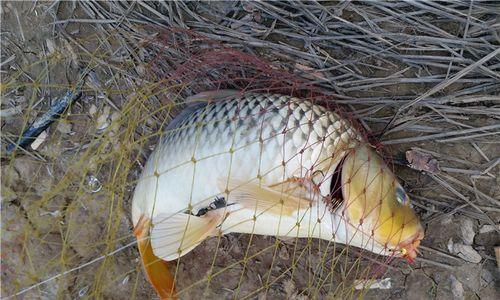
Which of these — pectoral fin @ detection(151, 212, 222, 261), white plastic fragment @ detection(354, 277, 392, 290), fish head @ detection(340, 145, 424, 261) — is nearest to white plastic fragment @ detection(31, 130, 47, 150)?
pectoral fin @ detection(151, 212, 222, 261)

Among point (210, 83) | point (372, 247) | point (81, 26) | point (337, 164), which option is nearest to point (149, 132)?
point (210, 83)

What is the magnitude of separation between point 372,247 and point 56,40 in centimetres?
183

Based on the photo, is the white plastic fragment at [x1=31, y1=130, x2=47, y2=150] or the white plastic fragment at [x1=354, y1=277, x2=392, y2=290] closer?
the white plastic fragment at [x1=354, y1=277, x2=392, y2=290]

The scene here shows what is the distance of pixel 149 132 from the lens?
9.48 ft

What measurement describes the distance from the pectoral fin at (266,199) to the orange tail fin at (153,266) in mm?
460

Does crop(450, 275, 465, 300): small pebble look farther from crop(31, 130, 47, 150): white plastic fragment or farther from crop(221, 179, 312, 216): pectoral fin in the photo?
crop(31, 130, 47, 150): white plastic fragment

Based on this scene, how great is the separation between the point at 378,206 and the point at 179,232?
0.84 metres

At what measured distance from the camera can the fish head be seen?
7.89 ft

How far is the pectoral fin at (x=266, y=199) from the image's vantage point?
7.70 ft

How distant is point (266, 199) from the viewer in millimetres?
2344

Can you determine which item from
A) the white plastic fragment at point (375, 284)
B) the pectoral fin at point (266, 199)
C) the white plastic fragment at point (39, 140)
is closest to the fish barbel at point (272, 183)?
the pectoral fin at point (266, 199)

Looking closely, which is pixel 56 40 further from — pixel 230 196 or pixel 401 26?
pixel 401 26

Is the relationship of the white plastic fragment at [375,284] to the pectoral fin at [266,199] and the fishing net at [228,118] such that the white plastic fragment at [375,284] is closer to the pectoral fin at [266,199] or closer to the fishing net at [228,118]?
the fishing net at [228,118]

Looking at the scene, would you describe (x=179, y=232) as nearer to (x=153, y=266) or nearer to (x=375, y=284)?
(x=153, y=266)
